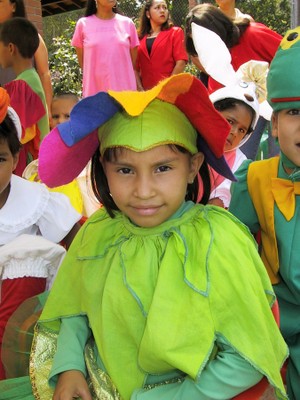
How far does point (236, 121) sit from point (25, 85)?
5.73 ft

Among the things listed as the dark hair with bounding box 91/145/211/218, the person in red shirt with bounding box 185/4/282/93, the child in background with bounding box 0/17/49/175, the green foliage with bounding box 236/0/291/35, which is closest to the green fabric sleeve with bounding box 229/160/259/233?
the dark hair with bounding box 91/145/211/218

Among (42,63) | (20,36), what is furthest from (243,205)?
(42,63)

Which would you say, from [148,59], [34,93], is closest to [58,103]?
[34,93]

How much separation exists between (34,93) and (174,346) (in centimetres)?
287

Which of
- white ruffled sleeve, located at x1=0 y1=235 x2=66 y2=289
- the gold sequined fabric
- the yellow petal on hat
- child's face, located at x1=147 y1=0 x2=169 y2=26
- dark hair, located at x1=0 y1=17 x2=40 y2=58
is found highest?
the yellow petal on hat

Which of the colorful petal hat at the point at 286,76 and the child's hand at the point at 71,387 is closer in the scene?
the child's hand at the point at 71,387

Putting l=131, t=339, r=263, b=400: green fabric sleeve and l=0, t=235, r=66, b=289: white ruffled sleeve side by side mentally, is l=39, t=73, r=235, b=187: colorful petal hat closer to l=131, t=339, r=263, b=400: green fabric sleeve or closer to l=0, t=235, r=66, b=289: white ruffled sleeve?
l=0, t=235, r=66, b=289: white ruffled sleeve

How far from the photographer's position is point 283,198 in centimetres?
187

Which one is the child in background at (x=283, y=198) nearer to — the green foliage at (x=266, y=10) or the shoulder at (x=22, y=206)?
the shoulder at (x=22, y=206)

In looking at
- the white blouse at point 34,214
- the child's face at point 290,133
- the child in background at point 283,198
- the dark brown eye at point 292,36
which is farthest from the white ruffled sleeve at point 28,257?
the dark brown eye at point 292,36

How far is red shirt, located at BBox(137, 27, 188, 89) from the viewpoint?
562 cm

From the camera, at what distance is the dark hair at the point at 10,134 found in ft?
7.54

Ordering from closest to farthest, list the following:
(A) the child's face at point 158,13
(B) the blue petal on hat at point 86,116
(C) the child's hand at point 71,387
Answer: (B) the blue petal on hat at point 86,116 → (C) the child's hand at point 71,387 → (A) the child's face at point 158,13

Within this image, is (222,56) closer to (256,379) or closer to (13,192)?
(13,192)
